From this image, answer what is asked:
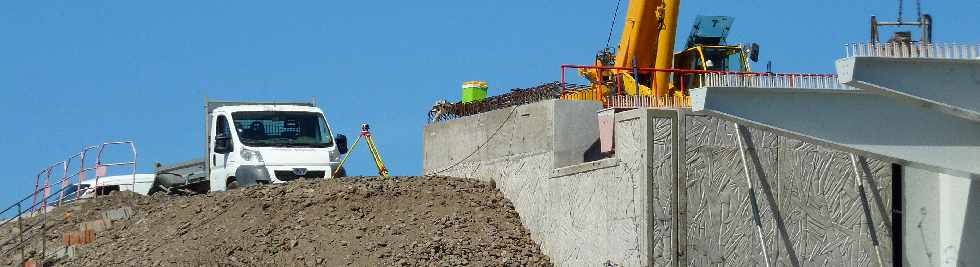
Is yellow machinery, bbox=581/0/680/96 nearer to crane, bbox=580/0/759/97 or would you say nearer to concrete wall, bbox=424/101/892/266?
crane, bbox=580/0/759/97

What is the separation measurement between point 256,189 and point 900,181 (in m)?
10.4

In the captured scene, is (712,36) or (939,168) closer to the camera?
(939,168)

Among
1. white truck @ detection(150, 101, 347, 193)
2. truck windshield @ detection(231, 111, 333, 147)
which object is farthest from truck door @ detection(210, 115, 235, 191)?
truck windshield @ detection(231, 111, 333, 147)

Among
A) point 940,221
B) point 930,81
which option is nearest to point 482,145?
point 940,221

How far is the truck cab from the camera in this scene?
31281 mm

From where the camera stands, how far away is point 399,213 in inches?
1044

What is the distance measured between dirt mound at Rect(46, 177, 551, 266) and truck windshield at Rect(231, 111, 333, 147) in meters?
2.74

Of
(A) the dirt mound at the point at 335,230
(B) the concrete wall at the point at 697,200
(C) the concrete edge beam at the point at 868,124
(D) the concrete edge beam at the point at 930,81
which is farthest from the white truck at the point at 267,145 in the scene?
(D) the concrete edge beam at the point at 930,81

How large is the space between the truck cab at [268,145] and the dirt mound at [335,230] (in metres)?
2.09

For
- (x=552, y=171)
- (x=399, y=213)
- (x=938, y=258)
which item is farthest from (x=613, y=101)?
(x=938, y=258)

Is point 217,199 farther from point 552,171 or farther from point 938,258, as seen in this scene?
point 938,258

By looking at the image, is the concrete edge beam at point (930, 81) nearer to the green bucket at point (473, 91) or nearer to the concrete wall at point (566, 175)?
the concrete wall at point (566, 175)

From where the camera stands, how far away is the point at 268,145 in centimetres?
3173

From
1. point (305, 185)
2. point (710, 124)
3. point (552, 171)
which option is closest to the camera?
point (710, 124)
